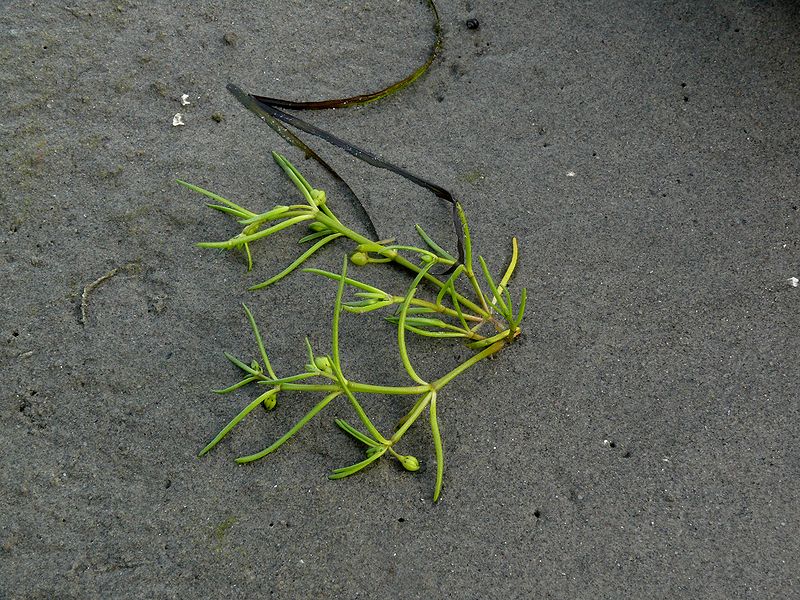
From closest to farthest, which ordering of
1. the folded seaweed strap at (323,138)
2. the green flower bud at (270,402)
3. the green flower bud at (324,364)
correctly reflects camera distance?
the green flower bud at (324,364) → the green flower bud at (270,402) → the folded seaweed strap at (323,138)

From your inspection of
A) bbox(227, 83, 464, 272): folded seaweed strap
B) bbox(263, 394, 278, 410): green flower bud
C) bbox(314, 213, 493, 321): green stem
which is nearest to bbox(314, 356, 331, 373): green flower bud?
bbox(263, 394, 278, 410): green flower bud

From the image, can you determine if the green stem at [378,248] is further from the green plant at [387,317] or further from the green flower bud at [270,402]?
the green flower bud at [270,402]

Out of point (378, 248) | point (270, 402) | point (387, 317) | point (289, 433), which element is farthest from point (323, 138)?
point (289, 433)

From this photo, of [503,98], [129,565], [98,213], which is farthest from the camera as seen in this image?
[503,98]

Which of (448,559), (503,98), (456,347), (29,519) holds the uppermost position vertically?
(503,98)

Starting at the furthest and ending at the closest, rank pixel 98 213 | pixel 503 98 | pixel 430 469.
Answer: pixel 503 98 → pixel 98 213 → pixel 430 469

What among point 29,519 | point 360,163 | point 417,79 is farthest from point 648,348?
point 29,519

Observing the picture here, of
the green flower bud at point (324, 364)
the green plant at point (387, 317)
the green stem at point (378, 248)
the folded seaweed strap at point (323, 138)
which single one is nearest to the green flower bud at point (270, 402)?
the green plant at point (387, 317)

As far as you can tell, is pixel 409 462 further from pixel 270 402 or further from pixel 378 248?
pixel 378 248

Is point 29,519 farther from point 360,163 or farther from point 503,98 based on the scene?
point 503,98
